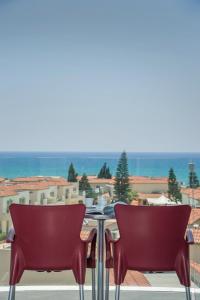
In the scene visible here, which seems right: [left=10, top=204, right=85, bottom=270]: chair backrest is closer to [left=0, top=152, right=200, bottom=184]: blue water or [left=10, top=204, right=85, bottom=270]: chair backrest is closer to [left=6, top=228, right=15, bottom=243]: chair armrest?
[left=6, top=228, right=15, bottom=243]: chair armrest

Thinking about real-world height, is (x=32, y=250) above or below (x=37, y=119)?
below

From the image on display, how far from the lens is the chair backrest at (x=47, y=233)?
2.65 meters

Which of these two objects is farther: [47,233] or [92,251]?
[92,251]

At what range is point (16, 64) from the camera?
15.2 feet

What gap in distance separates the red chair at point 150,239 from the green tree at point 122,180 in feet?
5.83

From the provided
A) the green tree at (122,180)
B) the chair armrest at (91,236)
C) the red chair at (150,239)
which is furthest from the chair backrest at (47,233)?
the green tree at (122,180)

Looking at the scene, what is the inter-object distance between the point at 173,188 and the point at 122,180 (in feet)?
1.80

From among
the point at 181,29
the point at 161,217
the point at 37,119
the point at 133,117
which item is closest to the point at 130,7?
the point at 181,29

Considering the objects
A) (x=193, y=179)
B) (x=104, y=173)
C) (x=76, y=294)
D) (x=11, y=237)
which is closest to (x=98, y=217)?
Answer: (x=11, y=237)

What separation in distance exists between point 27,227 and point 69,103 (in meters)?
2.27

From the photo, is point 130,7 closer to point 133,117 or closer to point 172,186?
point 133,117

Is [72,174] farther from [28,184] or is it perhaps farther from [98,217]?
[98,217]

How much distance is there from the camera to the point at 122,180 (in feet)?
14.9

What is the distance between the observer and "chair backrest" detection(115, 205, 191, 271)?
268 centimetres
